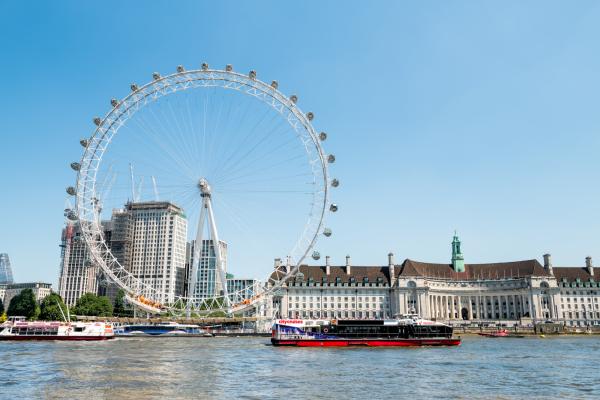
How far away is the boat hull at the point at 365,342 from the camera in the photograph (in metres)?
79.7

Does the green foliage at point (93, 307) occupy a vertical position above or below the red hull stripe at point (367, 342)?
above

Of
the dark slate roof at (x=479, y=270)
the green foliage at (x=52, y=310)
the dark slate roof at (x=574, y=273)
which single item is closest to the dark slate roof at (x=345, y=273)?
the dark slate roof at (x=479, y=270)

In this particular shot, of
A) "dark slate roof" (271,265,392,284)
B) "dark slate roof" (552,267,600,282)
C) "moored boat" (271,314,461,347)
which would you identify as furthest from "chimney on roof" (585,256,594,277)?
"moored boat" (271,314,461,347)

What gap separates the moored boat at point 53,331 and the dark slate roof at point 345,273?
248ft

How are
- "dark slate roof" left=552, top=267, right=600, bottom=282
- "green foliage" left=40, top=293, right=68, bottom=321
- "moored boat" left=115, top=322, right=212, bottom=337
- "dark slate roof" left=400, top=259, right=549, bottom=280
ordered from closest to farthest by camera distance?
"moored boat" left=115, top=322, right=212, bottom=337, "green foliage" left=40, top=293, right=68, bottom=321, "dark slate roof" left=552, top=267, right=600, bottom=282, "dark slate roof" left=400, top=259, right=549, bottom=280

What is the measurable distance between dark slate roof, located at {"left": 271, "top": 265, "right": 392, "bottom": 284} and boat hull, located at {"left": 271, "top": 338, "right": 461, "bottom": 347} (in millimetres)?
77452

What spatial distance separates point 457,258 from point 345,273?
36897 mm

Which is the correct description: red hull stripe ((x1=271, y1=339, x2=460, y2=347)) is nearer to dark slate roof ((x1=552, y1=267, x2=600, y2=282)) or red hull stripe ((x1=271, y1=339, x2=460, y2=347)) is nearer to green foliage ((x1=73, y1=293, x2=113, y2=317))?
green foliage ((x1=73, y1=293, x2=113, y2=317))

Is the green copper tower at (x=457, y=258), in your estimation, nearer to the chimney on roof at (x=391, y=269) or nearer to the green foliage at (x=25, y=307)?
the chimney on roof at (x=391, y=269)

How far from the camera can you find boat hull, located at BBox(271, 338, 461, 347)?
79.7m

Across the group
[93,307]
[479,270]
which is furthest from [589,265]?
[93,307]

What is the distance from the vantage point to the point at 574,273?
162 meters

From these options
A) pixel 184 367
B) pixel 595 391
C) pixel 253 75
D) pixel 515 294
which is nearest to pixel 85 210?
pixel 253 75

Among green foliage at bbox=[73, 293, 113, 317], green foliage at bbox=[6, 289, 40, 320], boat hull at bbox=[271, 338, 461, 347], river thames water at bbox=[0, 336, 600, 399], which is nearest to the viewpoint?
river thames water at bbox=[0, 336, 600, 399]
